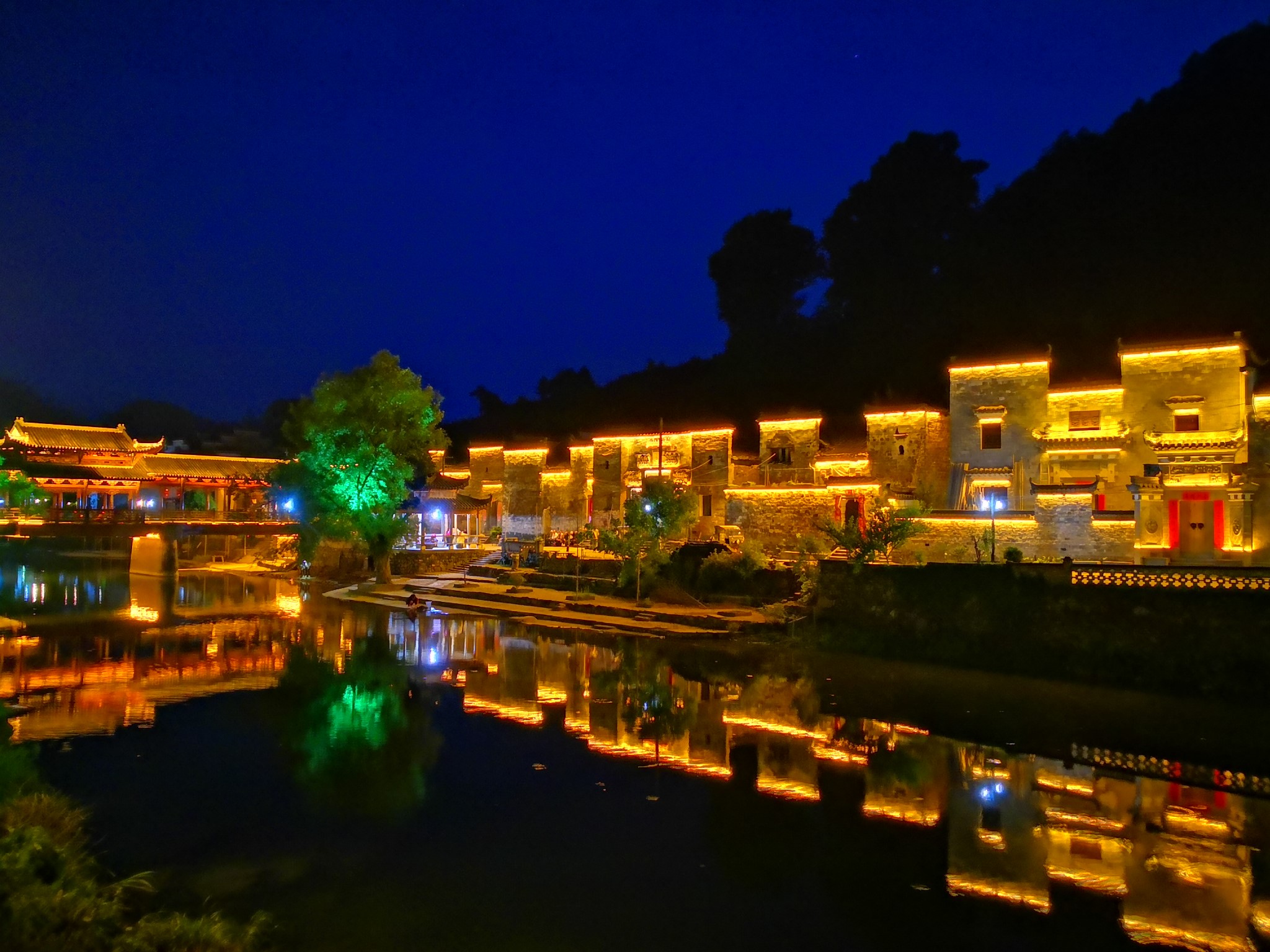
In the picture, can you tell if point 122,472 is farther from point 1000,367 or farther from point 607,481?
point 1000,367

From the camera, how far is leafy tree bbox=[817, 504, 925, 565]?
23688 mm

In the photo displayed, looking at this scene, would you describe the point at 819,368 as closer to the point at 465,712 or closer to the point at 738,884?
the point at 465,712

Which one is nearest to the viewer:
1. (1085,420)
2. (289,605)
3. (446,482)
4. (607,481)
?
(1085,420)

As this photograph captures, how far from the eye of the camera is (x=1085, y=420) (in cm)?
2489

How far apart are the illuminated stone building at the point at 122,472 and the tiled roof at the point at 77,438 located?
39 mm

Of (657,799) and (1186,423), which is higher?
(1186,423)

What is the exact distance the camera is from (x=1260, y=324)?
30.1 metres

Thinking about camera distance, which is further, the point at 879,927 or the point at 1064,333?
the point at 1064,333

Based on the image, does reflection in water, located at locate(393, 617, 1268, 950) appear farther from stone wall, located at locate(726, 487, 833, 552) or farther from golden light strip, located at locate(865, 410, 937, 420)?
golden light strip, located at locate(865, 410, 937, 420)

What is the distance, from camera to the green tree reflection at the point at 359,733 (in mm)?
11898

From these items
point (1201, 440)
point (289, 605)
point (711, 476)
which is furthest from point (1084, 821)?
point (289, 605)

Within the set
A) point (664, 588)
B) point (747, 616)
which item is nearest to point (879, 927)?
point (747, 616)

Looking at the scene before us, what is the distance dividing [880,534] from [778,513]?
834cm

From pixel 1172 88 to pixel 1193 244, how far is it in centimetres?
841
